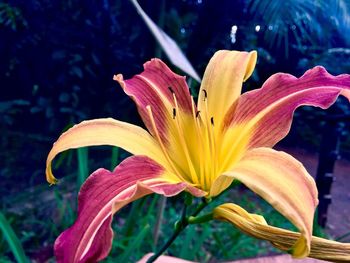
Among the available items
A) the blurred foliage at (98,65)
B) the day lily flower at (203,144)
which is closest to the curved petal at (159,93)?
the day lily flower at (203,144)

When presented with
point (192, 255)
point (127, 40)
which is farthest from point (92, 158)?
point (192, 255)

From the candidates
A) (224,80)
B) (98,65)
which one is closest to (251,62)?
(224,80)

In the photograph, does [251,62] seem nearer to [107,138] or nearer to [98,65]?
[107,138]

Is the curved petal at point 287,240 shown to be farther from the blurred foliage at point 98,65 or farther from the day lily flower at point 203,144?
the blurred foliage at point 98,65

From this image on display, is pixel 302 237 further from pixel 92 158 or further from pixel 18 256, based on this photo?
pixel 92 158

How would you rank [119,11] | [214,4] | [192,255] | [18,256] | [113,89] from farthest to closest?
[113,89] < [119,11] < [214,4] < [192,255] < [18,256]
